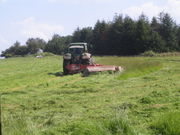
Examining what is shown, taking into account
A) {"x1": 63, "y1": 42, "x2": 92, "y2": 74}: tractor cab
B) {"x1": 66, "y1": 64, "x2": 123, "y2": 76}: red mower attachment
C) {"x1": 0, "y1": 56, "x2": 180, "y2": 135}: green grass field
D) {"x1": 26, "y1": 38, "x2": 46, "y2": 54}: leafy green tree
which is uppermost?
{"x1": 26, "y1": 38, "x2": 46, "y2": 54}: leafy green tree

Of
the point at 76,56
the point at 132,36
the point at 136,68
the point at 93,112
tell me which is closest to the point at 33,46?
the point at 132,36

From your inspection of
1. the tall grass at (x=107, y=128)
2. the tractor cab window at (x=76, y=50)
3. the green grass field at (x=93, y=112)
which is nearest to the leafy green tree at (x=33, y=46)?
the tractor cab window at (x=76, y=50)

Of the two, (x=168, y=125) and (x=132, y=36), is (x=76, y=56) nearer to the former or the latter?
(x=168, y=125)

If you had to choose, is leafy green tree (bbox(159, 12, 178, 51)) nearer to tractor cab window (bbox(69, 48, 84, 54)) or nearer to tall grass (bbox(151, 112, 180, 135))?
tractor cab window (bbox(69, 48, 84, 54))

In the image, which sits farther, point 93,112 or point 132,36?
point 132,36

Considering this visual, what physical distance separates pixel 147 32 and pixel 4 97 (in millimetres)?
45988

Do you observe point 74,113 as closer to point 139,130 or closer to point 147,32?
point 139,130

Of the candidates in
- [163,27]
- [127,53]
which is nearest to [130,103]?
[127,53]

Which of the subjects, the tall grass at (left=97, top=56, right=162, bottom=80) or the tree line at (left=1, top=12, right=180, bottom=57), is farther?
the tree line at (left=1, top=12, right=180, bottom=57)

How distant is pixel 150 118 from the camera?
6996 mm

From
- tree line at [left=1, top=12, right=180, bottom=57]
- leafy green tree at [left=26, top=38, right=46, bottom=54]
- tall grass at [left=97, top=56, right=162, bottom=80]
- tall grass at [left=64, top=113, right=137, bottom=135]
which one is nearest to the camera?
tall grass at [left=64, top=113, right=137, bottom=135]

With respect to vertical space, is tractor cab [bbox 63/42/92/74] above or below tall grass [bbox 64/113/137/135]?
above

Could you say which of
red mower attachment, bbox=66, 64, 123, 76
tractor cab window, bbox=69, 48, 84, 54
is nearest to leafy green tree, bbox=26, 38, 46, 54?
tractor cab window, bbox=69, 48, 84, 54

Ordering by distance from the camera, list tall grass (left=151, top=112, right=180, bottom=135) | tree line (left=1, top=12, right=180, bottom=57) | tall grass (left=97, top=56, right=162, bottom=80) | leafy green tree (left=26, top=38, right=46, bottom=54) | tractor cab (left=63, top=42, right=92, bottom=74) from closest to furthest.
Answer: tall grass (left=151, top=112, right=180, bottom=135), tall grass (left=97, top=56, right=162, bottom=80), tractor cab (left=63, top=42, right=92, bottom=74), tree line (left=1, top=12, right=180, bottom=57), leafy green tree (left=26, top=38, right=46, bottom=54)
